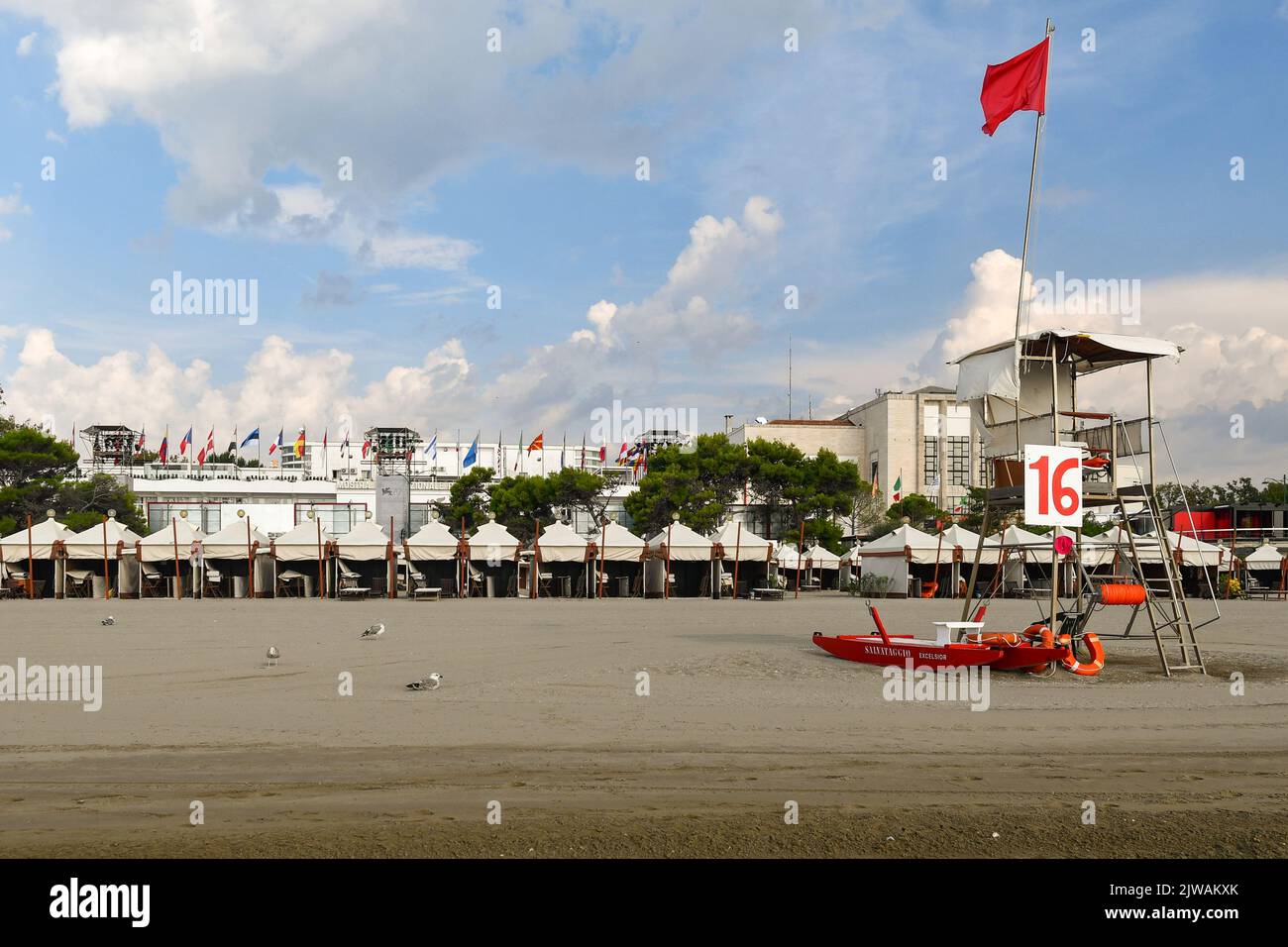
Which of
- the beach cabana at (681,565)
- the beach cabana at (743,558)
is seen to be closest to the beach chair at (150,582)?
the beach cabana at (681,565)

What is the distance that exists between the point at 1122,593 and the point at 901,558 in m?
26.7

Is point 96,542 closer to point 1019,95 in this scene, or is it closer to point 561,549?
point 561,549

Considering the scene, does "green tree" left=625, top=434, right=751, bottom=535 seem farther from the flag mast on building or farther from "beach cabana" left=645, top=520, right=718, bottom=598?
the flag mast on building

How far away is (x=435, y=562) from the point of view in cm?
4384

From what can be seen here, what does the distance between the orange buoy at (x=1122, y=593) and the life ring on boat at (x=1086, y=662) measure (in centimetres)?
73

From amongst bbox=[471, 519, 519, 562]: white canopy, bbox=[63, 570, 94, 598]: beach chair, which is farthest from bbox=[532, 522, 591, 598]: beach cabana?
bbox=[63, 570, 94, 598]: beach chair

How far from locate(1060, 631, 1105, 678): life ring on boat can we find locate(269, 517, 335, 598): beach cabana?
31227 millimetres

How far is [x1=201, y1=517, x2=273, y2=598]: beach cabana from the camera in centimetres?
4103

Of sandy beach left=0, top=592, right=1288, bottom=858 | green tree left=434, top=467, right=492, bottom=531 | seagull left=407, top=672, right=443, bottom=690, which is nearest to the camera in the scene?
sandy beach left=0, top=592, right=1288, bottom=858
